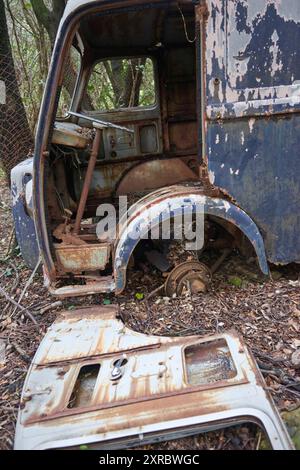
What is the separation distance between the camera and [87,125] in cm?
343

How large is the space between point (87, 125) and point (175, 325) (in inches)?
79.0

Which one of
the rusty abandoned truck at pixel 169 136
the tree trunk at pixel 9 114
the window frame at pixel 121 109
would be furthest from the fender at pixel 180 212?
the tree trunk at pixel 9 114

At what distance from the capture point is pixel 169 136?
373cm

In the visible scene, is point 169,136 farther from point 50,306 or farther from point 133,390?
point 133,390

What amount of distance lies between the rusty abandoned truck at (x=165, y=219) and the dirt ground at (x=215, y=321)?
0.12 m

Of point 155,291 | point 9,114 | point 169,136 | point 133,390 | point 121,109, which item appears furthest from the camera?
point 9,114

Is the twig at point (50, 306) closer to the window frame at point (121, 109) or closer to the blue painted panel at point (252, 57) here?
the window frame at point (121, 109)

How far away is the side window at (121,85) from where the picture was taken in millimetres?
3706

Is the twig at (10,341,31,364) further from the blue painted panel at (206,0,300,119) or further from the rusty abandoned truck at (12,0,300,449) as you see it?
the blue painted panel at (206,0,300,119)

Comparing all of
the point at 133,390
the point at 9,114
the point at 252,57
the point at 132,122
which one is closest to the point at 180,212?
the point at 252,57

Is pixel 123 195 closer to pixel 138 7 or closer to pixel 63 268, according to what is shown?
pixel 63 268

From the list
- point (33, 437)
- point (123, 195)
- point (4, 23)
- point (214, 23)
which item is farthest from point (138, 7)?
point (4, 23)

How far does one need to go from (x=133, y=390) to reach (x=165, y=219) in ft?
3.46
